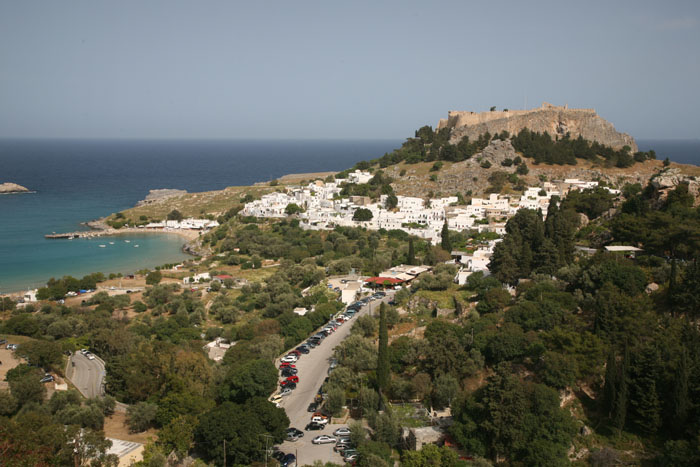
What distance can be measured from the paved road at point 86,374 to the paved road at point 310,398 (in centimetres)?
612

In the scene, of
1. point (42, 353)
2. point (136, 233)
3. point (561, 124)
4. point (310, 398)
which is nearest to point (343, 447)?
point (310, 398)

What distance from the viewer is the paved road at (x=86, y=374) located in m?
17.9

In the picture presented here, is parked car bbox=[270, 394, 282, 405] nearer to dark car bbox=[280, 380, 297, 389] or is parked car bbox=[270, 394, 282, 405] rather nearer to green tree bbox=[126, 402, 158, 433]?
dark car bbox=[280, 380, 297, 389]

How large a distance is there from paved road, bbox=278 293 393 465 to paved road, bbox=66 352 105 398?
6.12 meters

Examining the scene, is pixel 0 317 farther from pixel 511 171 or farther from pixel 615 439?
pixel 511 171

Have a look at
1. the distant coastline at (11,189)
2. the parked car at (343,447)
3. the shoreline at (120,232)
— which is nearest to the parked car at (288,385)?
the parked car at (343,447)

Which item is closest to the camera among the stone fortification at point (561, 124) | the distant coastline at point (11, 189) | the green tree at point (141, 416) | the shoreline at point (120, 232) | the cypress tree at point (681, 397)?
the cypress tree at point (681, 397)

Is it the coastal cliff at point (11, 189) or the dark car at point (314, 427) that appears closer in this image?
the dark car at point (314, 427)

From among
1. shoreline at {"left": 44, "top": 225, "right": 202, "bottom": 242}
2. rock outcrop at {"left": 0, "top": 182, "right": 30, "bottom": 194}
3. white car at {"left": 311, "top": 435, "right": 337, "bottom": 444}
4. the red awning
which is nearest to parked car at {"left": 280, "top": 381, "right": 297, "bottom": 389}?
white car at {"left": 311, "top": 435, "right": 337, "bottom": 444}

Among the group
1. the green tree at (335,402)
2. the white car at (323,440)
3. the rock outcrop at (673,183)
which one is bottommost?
→ the white car at (323,440)

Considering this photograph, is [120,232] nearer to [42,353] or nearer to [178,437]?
[42,353]

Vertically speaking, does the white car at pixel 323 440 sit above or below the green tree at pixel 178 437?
below

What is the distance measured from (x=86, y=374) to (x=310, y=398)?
8223 mm

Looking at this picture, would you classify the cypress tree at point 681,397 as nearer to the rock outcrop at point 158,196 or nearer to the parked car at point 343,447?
the parked car at point 343,447
